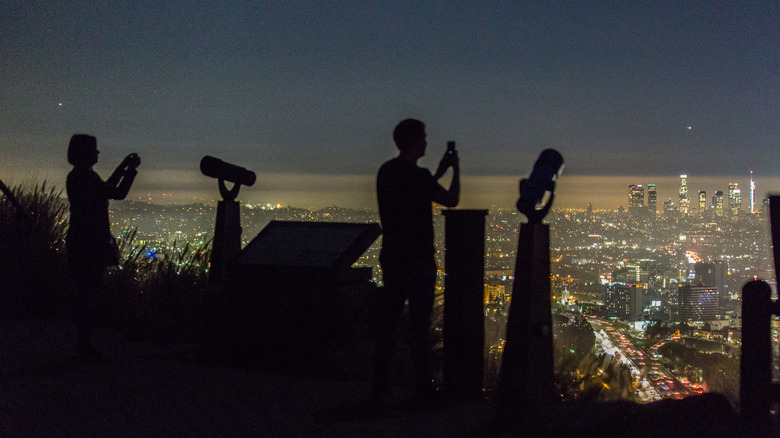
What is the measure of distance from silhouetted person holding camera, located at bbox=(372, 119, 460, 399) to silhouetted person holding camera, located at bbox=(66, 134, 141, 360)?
289 cm

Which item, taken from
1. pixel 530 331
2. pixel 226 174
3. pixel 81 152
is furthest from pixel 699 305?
pixel 81 152

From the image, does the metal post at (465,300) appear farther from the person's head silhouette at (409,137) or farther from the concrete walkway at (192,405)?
the person's head silhouette at (409,137)

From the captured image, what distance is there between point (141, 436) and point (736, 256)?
46.8 ft

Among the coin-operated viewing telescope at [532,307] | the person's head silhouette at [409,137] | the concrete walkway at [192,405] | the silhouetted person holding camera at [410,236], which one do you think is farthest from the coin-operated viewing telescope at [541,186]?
the concrete walkway at [192,405]

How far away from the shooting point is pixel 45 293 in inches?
380

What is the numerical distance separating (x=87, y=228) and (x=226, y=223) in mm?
1365

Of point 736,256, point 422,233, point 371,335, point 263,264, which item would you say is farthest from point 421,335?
point 736,256

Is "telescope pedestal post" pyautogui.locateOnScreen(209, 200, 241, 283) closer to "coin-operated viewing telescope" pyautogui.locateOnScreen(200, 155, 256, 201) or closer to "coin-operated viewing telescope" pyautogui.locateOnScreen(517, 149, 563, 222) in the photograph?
"coin-operated viewing telescope" pyautogui.locateOnScreen(200, 155, 256, 201)

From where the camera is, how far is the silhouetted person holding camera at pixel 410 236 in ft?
14.3

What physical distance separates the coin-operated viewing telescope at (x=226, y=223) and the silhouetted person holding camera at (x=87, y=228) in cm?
96

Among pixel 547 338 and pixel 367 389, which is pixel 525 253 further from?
pixel 367 389

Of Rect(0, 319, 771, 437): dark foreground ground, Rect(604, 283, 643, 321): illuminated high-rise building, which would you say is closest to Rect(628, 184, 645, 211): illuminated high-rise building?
Rect(604, 283, 643, 321): illuminated high-rise building

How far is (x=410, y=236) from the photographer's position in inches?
172

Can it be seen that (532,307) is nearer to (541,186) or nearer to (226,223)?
(541,186)
